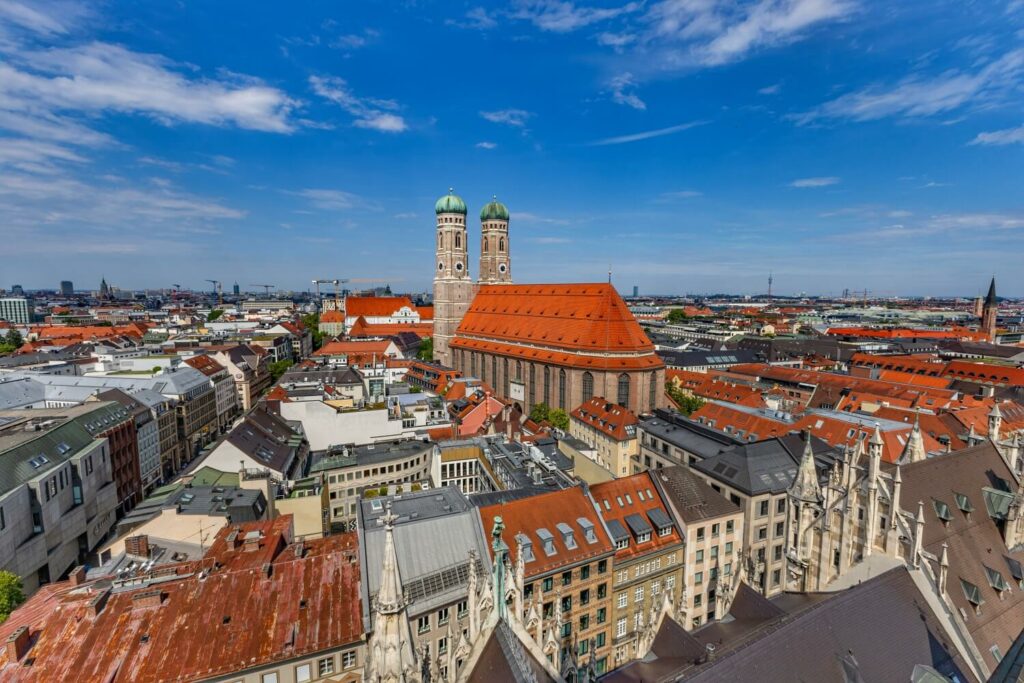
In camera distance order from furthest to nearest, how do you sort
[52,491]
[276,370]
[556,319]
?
[276,370], [556,319], [52,491]

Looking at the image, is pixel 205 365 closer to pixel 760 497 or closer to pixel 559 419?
pixel 559 419

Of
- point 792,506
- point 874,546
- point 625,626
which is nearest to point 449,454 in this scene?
point 625,626

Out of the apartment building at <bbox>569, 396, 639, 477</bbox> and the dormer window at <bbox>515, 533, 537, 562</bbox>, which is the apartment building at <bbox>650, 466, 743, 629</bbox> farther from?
the apartment building at <bbox>569, 396, 639, 477</bbox>

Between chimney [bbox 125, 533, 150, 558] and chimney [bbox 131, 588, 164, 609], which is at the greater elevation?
chimney [bbox 131, 588, 164, 609]

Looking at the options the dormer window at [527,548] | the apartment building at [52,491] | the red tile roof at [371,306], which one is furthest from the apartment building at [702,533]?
the red tile roof at [371,306]

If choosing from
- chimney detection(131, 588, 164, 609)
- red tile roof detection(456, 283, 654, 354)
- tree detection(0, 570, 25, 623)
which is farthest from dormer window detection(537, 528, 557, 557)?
red tile roof detection(456, 283, 654, 354)

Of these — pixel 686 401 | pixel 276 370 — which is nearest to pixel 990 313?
pixel 686 401
